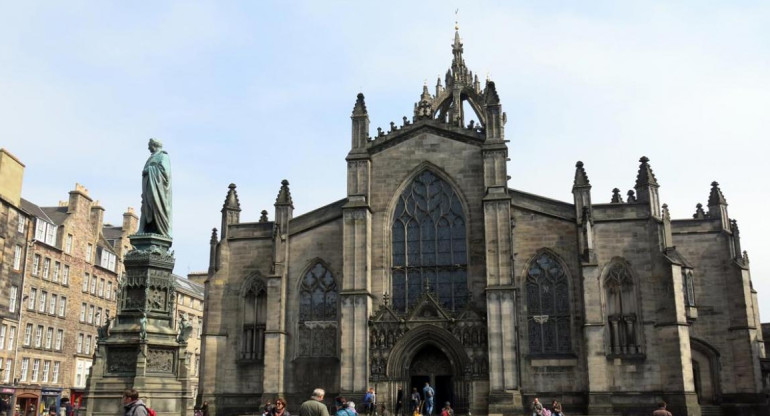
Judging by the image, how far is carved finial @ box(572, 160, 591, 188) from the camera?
33.6m

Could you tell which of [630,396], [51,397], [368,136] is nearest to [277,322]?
[368,136]

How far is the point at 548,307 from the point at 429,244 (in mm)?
6267

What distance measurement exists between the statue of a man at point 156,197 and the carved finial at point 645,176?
23.9 metres

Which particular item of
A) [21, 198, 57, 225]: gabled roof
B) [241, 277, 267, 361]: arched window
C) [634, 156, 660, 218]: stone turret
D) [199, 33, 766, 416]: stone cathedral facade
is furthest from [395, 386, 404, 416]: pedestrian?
[21, 198, 57, 225]: gabled roof

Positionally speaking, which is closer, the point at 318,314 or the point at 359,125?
the point at 318,314

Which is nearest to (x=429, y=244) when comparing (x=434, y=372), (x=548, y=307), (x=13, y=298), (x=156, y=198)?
(x=434, y=372)

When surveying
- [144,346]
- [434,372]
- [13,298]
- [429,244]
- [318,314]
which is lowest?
[434,372]

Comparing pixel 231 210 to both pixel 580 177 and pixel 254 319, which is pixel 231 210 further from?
pixel 580 177

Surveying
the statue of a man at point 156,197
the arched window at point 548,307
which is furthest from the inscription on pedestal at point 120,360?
the arched window at point 548,307

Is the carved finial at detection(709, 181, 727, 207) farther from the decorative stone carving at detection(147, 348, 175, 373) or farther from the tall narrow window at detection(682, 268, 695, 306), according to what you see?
the decorative stone carving at detection(147, 348, 175, 373)

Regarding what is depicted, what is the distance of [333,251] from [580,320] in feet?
39.5

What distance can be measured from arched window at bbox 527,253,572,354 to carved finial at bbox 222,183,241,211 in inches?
600

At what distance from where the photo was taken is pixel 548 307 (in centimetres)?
3297

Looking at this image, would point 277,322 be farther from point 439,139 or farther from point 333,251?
point 439,139
